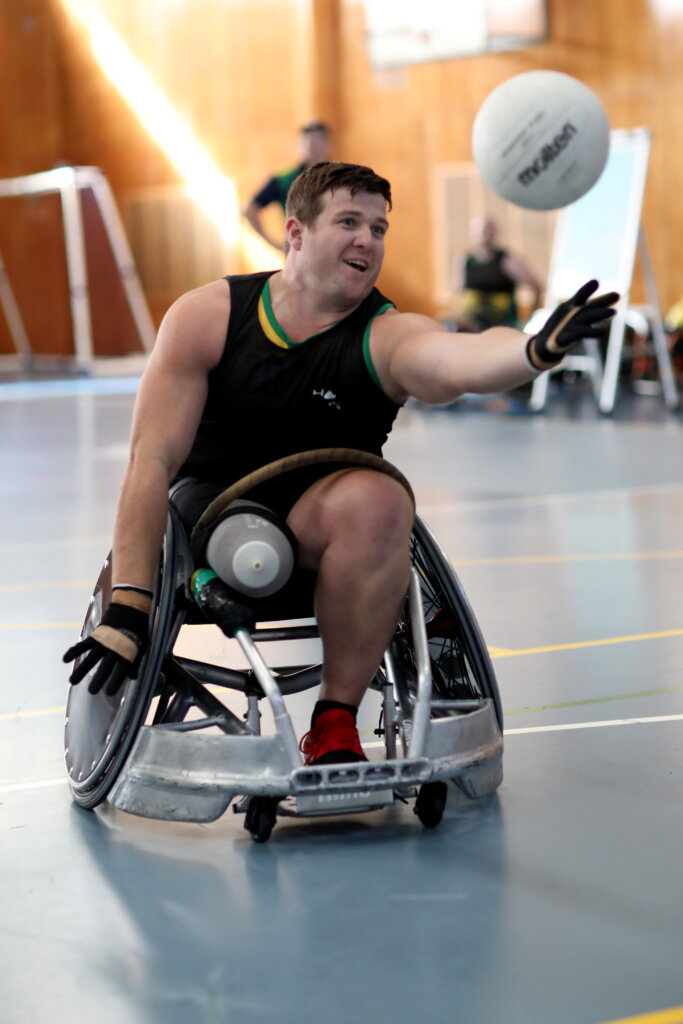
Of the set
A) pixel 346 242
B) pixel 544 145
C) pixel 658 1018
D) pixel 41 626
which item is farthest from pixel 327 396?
pixel 544 145

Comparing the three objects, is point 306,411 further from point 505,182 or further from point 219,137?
point 219,137

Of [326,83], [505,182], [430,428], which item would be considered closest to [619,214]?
[430,428]

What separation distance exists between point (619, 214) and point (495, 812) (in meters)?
9.38

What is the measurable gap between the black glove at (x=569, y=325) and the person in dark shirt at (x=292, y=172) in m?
3.95

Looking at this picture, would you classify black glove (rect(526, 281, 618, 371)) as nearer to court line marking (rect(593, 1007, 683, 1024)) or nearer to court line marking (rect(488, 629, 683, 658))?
court line marking (rect(593, 1007, 683, 1024))

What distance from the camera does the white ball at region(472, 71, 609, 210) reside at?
6.73 meters

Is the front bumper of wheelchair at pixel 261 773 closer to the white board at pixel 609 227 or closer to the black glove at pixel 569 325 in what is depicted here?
the black glove at pixel 569 325

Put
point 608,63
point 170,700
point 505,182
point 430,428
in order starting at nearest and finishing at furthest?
point 170,700
point 505,182
point 430,428
point 608,63

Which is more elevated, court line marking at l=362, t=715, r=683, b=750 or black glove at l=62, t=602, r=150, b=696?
black glove at l=62, t=602, r=150, b=696

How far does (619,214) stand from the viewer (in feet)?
37.7

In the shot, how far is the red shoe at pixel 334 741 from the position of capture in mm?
2666

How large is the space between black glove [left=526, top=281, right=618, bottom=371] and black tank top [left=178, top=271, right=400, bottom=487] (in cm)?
55

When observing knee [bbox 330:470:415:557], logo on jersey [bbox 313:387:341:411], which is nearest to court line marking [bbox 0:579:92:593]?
logo on jersey [bbox 313:387:341:411]

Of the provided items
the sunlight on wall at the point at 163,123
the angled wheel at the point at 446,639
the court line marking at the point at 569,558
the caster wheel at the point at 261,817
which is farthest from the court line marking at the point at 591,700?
the sunlight on wall at the point at 163,123
